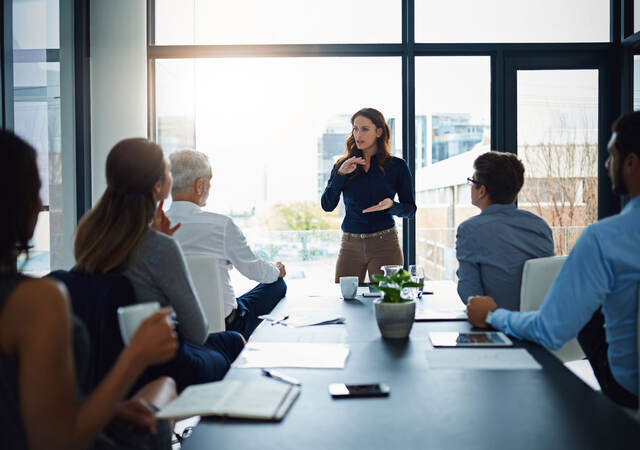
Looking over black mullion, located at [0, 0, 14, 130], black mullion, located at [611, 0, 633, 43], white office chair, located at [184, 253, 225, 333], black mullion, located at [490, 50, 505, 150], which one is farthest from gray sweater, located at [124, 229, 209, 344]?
black mullion, located at [611, 0, 633, 43]

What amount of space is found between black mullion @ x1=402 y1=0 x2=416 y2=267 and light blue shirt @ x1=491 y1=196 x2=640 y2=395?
9.84 feet

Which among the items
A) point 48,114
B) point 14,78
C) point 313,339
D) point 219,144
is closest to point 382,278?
point 313,339

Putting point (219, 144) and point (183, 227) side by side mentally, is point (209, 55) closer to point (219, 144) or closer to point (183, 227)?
point (219, 144)

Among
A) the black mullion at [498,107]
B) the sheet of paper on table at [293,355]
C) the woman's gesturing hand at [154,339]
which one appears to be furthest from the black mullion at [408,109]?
the woman's gesturing hand at [154,339]

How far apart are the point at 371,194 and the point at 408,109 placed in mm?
1131

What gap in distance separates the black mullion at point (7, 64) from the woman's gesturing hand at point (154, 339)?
2.56 m

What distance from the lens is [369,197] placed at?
3.81 m

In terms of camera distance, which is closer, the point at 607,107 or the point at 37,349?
the point at 37,349

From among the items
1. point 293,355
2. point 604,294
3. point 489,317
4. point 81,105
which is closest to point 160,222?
point 293,355

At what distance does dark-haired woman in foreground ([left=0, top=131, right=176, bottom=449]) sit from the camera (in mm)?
930

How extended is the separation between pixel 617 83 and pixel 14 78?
4.21 metres

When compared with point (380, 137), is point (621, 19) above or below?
above

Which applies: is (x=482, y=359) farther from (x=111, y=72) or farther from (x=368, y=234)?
(x=111, y=72)

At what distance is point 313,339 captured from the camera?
69.3 inches
